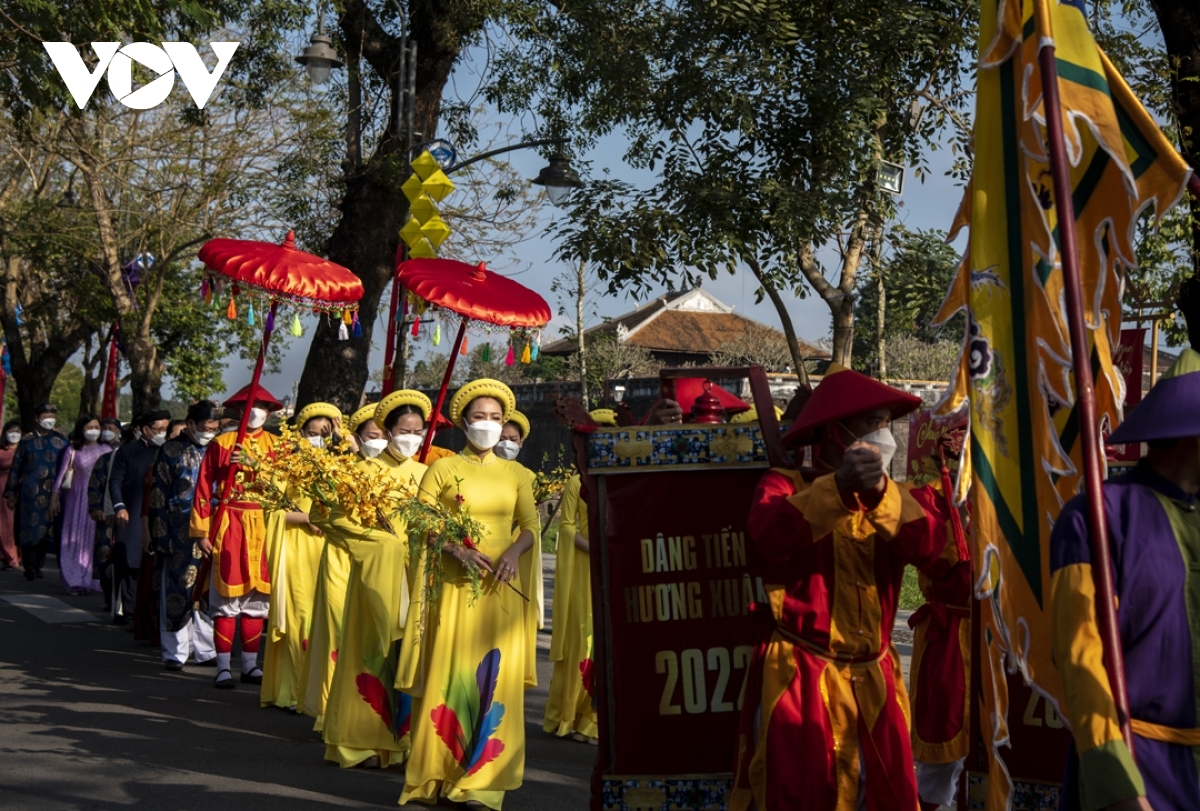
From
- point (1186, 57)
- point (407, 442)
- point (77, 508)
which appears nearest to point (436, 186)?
point (407, 442)

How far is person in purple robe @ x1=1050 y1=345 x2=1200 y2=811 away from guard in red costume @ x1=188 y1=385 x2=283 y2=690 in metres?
8.23

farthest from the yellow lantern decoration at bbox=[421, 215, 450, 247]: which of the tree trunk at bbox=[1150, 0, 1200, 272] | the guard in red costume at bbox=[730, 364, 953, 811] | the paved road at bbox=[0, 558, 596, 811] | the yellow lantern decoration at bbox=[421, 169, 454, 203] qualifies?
the guard in red costume at bbox=[730, 364, 953, 811]

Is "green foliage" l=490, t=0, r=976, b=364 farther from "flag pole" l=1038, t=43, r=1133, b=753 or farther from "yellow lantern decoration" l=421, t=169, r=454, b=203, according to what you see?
"flag pole" l=1038, t=43, r=1133, b=753

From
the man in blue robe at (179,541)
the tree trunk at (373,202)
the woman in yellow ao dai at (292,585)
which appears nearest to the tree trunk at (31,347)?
the tree trunk at (373,202)

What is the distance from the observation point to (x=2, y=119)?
22.7m

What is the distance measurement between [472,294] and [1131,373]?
3784 mm

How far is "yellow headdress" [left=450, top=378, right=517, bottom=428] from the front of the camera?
757 cm

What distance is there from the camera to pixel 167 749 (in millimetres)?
8195

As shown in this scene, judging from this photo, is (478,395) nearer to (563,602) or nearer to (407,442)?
(407,442)

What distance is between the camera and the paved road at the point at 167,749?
710 cm

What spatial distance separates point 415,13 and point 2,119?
382 inches

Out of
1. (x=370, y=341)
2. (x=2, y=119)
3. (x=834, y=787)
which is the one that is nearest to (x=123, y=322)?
(x=2, y=119)

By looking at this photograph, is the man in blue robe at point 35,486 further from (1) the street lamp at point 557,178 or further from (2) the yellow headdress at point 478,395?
(2) the yellow headdress at point 478,395

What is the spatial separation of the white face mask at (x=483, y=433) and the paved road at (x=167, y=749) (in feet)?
5.79
